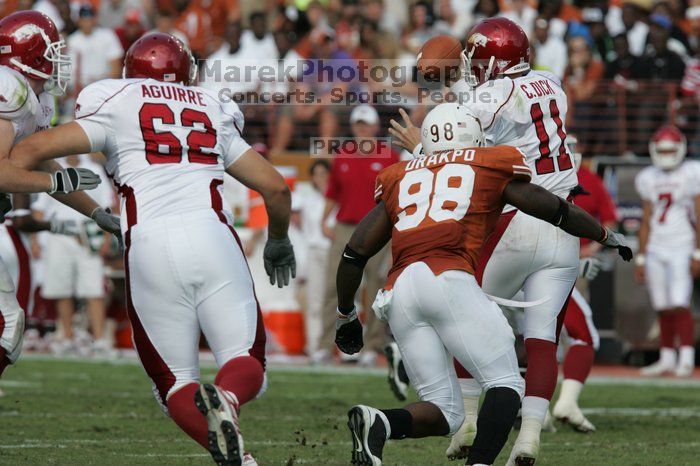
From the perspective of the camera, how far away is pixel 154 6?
56.4ft

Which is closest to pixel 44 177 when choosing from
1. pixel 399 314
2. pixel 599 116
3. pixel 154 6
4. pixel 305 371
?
pixel 399 314

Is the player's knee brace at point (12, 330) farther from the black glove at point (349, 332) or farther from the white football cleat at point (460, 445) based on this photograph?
the white football cleat at point (460, 445)

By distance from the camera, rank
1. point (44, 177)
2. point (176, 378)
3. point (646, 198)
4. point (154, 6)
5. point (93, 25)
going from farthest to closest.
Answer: point (154, 6)
point (93, 25)
point (646, 198)
point (44, 177)
point (176, 378)

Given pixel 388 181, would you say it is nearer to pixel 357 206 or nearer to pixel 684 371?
pixel 357 206

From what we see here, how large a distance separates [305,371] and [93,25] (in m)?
6.21

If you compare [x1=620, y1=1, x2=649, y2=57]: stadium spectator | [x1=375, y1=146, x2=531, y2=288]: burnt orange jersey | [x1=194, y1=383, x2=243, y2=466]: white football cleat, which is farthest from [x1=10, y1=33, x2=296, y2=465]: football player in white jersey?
[x1=620, y1=1, x2=649, y2=57]: stadium spectator

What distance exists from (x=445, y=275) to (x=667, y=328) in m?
7.63

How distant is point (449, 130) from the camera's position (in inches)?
210

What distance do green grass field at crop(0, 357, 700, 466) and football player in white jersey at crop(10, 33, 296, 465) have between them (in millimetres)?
775

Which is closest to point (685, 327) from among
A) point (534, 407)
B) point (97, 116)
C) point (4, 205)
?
point (534, 407)

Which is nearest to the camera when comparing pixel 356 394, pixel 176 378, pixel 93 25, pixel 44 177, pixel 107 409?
pixel 176 378

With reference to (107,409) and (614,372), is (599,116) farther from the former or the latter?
(107,409)

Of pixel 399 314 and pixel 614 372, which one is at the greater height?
pixel 399 314

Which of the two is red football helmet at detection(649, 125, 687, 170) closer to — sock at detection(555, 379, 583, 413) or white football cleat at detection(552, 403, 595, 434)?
sock at detection(555, 379, 583, 413)
